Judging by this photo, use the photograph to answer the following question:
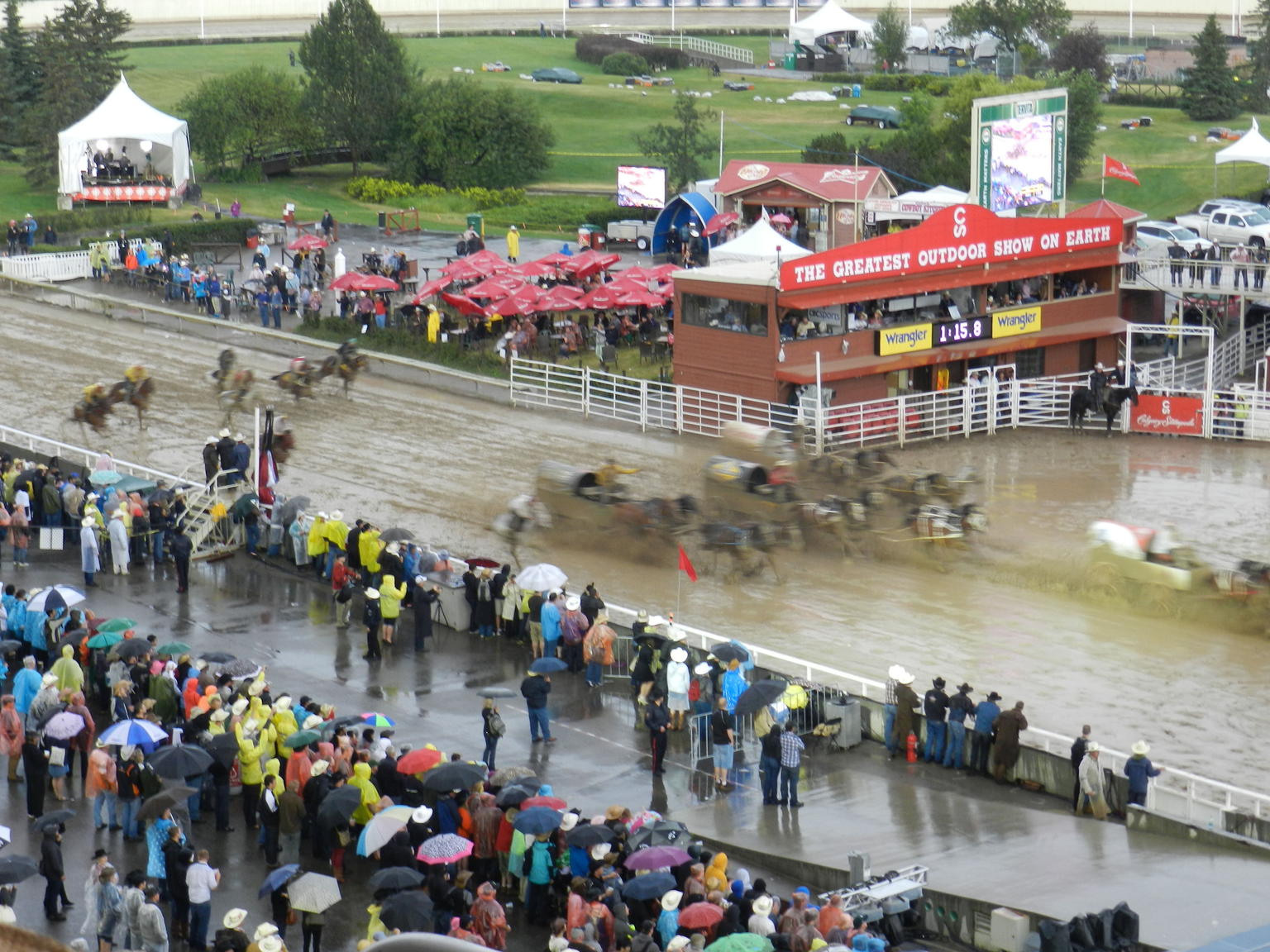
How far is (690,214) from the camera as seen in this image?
176ft

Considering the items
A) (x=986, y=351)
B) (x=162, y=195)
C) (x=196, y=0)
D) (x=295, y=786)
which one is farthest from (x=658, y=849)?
(x=196, y=0)

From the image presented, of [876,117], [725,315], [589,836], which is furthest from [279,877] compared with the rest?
[876,117]

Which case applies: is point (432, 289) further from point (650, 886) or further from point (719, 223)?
point (650, 886)

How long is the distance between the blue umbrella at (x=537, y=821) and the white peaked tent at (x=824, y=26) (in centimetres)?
8745

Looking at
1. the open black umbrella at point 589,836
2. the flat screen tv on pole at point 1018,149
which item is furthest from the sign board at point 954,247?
the open black umbrella at point 589,836

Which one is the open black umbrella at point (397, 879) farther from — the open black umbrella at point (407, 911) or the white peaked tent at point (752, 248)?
the white peaked tent at point (752, 248)

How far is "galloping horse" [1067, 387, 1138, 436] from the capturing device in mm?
35094

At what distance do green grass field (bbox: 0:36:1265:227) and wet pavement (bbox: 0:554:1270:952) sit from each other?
35896mm

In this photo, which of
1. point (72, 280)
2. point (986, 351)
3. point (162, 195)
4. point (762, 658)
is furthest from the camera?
point (162, 195)

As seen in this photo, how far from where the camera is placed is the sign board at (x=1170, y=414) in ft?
116

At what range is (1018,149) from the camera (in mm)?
41281

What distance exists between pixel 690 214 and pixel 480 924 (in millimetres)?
40836

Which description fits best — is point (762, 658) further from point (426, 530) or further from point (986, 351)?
point (986, 351)

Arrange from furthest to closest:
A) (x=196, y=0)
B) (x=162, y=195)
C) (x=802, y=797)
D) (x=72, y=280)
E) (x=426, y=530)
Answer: (x=196, y=0), (x=162, y=195), (x=72, y=280), (x=426, y=530), (x=802, y=797)
